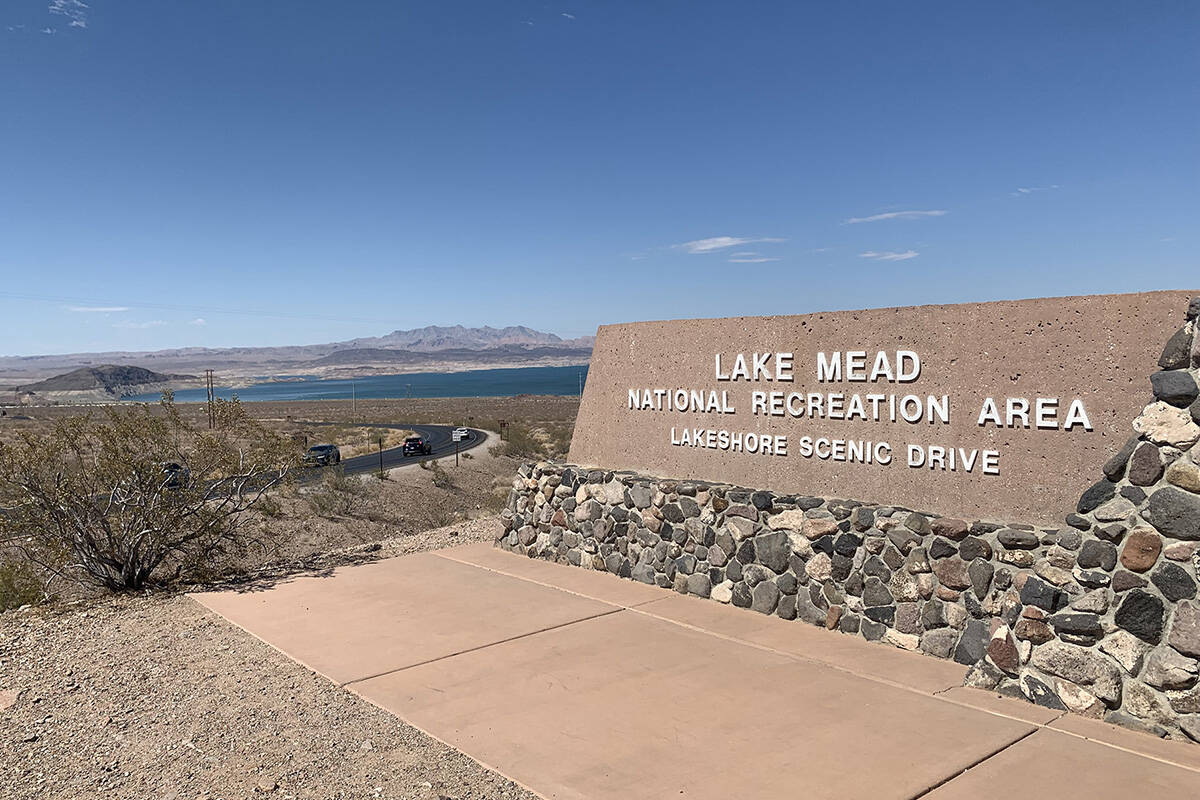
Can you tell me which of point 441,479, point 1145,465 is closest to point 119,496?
point 1145,465

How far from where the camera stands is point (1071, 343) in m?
6.45

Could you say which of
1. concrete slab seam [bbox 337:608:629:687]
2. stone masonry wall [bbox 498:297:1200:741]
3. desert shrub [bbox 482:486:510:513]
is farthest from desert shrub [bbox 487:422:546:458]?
concrete slab seam [bbox 337:608:629:687]

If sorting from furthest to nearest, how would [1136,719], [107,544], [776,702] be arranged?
[107,544] < [776,702] < [1136,719]

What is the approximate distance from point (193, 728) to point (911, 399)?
19.1 feet

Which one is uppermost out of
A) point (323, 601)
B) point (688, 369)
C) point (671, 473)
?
point (688, 369)

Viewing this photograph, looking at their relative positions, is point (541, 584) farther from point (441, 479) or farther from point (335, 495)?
point (441, 479)

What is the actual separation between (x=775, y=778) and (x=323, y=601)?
19.1ft

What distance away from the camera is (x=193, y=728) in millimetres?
5949

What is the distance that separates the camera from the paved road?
39.3 meters

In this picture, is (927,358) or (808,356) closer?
(927,358)

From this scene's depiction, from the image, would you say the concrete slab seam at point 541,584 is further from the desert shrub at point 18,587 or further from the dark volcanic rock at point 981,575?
the desert shrub at point 18,587

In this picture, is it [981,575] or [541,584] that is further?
[541,584]

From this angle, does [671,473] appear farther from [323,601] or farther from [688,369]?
[323,601]

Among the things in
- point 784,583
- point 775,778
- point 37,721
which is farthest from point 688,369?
point 37,721
